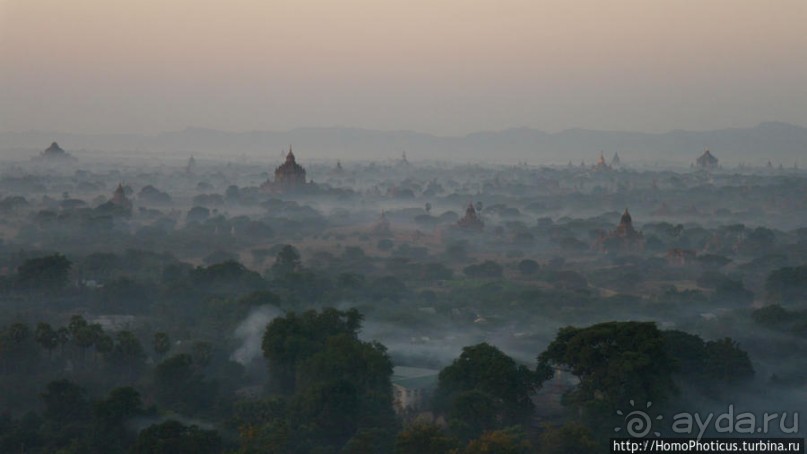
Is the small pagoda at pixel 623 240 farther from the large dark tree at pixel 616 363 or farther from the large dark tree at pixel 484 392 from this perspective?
the large dark tree at pixel 616 363

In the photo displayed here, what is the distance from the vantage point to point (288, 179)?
A: 361 ft

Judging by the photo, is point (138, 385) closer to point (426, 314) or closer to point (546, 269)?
point (426, 314)

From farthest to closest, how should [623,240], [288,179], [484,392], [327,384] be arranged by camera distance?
[288,179] → [623,240] → [327,384] → [484,392]

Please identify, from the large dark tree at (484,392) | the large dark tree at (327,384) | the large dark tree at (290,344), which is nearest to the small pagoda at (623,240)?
the large dark tree at (327,384)

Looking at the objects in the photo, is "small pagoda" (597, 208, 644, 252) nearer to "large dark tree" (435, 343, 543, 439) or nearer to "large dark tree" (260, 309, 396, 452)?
"large dark tree" (260, 309, 396, 452)

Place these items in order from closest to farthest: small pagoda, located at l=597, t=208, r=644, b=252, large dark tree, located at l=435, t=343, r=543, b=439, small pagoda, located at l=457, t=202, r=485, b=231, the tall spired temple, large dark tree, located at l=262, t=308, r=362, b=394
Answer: large dark tree, located at l=435, t=343, r=543, b=439 → large dark tree, located at l=262, t=308, r=362, b=394 → small pagoda, located at l=597, t=208, r=644, b=252 → small pagoda, located at l=457, t=202, r=485, b=231 → the tall spired temple

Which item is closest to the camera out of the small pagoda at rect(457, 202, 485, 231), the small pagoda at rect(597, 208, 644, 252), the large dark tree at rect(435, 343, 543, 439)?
the large dark tree at rect(435, 343, 543, 439)

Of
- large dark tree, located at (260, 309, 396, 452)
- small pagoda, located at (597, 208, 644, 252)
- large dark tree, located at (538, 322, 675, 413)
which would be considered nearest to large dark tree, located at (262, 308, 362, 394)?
large dark tree, located at (260, 309, 396, 452)

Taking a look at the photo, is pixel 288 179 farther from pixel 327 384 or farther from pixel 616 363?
pixel 616 363

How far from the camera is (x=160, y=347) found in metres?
32.4

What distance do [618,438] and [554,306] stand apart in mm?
21239

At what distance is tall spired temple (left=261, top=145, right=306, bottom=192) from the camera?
109250 mm

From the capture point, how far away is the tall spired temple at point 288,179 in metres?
109

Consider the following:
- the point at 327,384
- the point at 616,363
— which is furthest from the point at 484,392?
the point at 327,384
